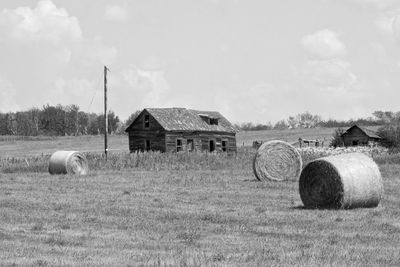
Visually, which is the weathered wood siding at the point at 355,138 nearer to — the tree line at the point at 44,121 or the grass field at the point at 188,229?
the grass field at the point at 188,229

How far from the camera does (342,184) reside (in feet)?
64.0

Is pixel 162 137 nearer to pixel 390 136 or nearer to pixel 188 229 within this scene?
pixel 390 136

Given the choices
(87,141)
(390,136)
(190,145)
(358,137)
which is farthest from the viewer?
(87,141)

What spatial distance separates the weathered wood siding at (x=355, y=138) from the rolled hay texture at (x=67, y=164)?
44941 mm

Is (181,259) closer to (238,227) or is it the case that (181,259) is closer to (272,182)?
(238,227)

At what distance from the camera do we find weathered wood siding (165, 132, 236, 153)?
65.1 meters

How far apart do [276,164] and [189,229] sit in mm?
17089

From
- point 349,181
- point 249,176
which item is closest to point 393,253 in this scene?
point 349,181

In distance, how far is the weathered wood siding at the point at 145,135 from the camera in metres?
65.1

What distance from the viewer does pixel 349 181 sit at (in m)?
19.6

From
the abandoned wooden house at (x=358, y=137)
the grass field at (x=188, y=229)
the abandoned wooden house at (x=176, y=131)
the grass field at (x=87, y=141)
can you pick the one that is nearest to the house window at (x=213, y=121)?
the abandoned wooden house at (x=176, y=131)

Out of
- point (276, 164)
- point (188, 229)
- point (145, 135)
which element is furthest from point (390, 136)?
point (188, 229)

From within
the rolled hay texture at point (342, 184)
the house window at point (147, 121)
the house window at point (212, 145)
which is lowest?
the rolled hay texture at point (342, 184)

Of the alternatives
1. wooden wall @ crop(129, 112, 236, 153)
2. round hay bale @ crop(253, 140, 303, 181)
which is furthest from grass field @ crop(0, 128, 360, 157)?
round hay bale @ crop(253, 140, 303, 181)
